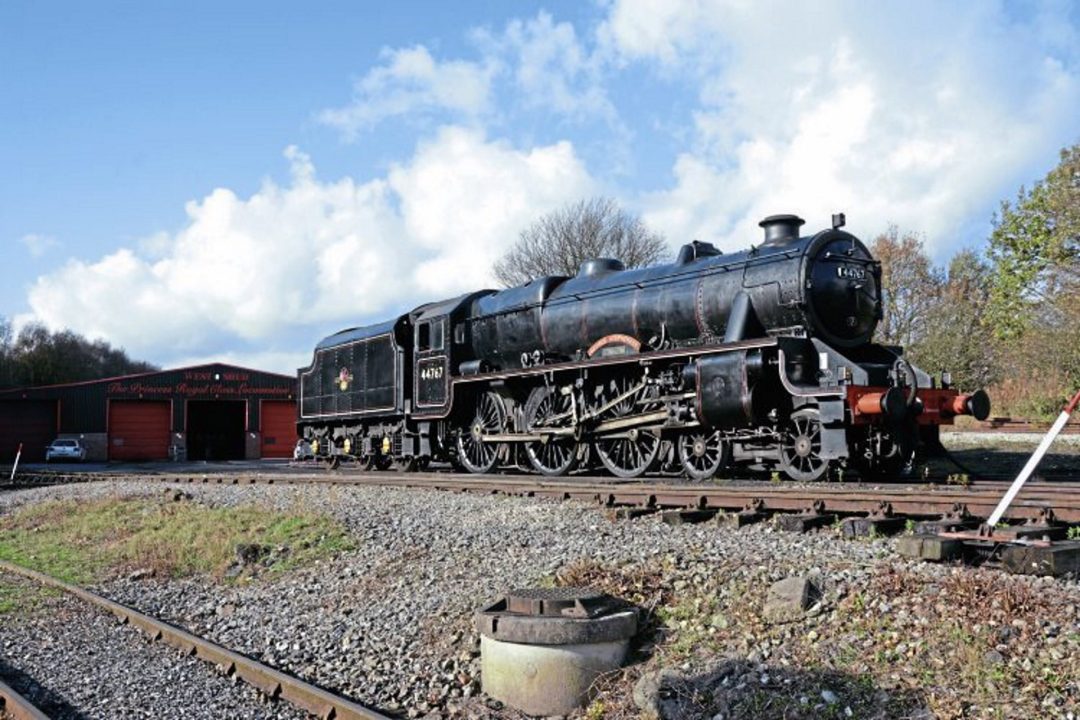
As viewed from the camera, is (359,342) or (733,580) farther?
(359,342)

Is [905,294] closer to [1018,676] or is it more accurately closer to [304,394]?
[304,394]

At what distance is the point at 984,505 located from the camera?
8.27 meters

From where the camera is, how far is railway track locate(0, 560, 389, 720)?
562 cm

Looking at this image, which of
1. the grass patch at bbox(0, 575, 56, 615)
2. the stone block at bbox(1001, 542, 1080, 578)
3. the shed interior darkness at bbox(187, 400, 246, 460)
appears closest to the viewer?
the stone block at bbox(1001, 542, 1080, 578)

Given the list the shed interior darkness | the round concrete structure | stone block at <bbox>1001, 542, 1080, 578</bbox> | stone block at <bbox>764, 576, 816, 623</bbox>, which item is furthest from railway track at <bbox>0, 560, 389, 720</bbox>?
the shed interior darkness

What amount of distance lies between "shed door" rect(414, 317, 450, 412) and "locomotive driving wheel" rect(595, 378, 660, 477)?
4498 millimetres

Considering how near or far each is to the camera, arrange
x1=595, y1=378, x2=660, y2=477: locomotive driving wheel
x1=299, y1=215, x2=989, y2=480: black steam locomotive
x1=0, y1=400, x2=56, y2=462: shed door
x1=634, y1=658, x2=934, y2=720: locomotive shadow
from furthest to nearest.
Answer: x1=0, y1=400, x2=56, y2=462: shed door < x1=595, y1=378, x2=660, y2=477: locomotive driving wheel < x1=299, y1=215, x2=989, y2=480: black steam locomotive < x1=634, y1=658, x2=934, y2=720: locomotive shadow

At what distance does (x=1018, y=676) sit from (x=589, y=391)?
1098cm

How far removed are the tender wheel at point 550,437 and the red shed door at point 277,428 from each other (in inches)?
1361

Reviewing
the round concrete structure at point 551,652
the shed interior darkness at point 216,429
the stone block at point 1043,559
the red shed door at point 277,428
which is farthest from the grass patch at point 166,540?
the shed interior darkness at point 216,429

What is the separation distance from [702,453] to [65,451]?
125 ft

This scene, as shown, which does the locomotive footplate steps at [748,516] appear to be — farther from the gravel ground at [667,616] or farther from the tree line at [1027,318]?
the tree line at [1027,318]

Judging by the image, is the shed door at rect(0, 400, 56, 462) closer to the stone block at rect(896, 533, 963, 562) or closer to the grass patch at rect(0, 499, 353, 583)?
the grass patch at rect(0, 499, 353, 583)

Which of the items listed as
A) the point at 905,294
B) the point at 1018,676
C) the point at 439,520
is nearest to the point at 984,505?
the point at 1018,676
